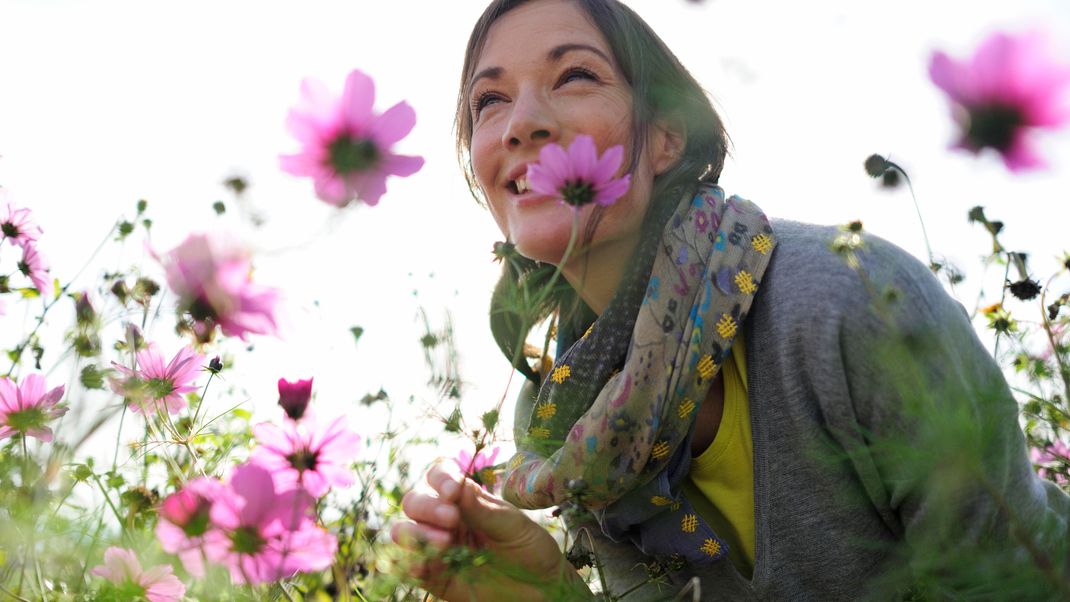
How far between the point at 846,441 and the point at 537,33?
629mm

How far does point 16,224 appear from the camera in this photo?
4.11ft

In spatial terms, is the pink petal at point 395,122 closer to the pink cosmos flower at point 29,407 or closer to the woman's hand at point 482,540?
the woman's hand at point 482,540

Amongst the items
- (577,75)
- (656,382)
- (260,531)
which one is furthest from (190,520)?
(577,75)

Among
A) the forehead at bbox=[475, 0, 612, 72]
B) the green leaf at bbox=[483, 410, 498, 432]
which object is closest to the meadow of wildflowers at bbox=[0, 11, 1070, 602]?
the green leaf at bbox=[483, 410, 498, 432]

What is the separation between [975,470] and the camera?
47 cm

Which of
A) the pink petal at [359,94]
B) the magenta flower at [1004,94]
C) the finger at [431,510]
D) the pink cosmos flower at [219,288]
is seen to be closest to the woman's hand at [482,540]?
the finger at [431,510]

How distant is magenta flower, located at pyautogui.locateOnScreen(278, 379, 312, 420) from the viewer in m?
0.76

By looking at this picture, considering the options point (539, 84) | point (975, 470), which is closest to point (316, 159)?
point (539, 84)

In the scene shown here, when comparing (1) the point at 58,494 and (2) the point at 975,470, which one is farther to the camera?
(1) the point at 58,494

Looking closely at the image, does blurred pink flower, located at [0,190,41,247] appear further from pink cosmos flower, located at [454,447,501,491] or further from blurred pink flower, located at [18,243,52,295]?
pink cosmos flower, located at [454,447,501,491]

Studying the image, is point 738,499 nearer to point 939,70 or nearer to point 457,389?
point 457,389

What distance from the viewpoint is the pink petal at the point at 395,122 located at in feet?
2.47

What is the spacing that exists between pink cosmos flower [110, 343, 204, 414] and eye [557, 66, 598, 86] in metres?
0.54

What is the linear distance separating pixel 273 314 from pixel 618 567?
699mm
